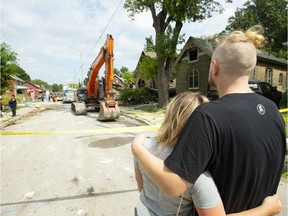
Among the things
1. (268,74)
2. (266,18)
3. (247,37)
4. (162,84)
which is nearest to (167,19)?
(162,84)

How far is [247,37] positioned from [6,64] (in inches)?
1002

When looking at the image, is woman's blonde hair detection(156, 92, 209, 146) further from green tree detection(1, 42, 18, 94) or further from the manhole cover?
green tree detection(1, 42, 18, 94)

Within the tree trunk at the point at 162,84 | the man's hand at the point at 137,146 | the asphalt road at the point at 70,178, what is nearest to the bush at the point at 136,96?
the tree trunk at the point at 162,84

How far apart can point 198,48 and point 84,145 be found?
19.1 m

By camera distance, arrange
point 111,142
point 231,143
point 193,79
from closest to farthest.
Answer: point 231,143 < point 111,142 < point 193,79

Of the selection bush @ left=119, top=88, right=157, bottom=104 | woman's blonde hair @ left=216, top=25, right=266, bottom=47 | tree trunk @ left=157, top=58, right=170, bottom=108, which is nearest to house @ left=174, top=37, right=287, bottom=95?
bush @ left=119, top=88, right=157, bottom=104

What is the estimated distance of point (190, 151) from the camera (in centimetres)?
112

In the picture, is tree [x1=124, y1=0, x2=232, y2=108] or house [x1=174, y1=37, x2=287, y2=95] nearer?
tree [x1=124, y1=0, x2=232, y2=108]

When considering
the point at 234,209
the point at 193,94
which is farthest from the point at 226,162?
the point at 193,94

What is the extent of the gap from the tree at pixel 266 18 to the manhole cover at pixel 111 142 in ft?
134

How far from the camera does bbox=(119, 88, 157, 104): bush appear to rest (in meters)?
26.4

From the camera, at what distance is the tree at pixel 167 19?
17.4 m

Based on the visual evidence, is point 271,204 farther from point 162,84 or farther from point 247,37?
point 162,84

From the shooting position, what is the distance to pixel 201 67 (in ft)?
77.3
